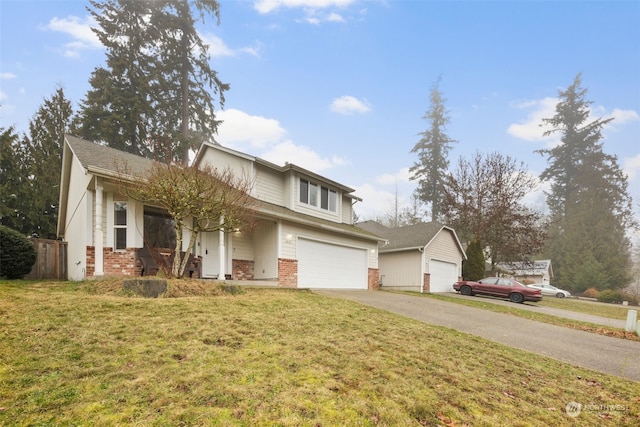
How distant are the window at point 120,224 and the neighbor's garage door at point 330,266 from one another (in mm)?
6421

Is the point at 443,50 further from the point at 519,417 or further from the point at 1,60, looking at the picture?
the point at 1,60

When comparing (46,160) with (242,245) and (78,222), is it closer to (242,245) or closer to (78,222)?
(78,222)

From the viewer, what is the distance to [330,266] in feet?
47.1

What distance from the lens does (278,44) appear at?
602 inches

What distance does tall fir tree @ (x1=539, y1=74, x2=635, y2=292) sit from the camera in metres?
31.8

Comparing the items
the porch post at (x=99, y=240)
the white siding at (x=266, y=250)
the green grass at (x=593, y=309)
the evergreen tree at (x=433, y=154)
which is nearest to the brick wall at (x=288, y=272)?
the white siding at (x=266, y=250)

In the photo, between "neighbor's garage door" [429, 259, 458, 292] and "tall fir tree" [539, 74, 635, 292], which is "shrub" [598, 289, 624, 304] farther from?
"neighbor's garage door" [429, 259, 458, 292]

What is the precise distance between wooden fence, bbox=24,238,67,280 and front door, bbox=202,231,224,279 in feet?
17.5

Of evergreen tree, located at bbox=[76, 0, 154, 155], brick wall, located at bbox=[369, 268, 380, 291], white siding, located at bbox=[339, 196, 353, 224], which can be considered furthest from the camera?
evergreen tree, located at bbox=[76, 0, 154, 155]

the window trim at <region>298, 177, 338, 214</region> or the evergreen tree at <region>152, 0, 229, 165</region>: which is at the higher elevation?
the evergreen tree at <region>152, 0, 229, 165</region>

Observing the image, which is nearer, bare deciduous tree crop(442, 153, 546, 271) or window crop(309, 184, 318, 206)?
window crop(309, 184, 318, 206)

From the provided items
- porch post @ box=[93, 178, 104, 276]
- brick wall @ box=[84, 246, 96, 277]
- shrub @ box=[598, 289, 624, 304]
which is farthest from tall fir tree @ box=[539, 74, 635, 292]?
brick wall @ box=[84, 246, 96, 277]

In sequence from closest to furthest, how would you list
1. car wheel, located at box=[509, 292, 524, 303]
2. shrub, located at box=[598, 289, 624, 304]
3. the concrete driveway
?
the concrete driveway, car wheel, located at box=[509, 292, 524, 303], shrub, located at box=[598, 289, 624, 304]

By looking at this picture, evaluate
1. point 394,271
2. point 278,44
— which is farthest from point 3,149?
point 394,271
